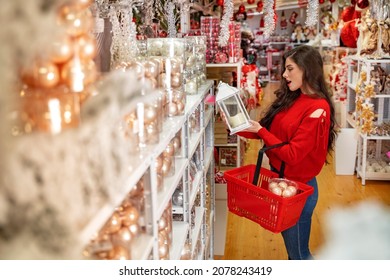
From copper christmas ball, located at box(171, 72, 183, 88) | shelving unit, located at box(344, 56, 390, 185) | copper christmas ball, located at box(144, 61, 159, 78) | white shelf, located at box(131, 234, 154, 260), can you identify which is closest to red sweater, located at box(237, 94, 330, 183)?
copper christmas ball, located at box(171, 72, 183, 88)

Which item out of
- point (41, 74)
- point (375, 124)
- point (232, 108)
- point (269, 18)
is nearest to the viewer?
point (41, 74)

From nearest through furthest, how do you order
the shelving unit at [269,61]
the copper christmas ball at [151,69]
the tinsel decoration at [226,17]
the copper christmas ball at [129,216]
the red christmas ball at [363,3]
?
the copper christmas ball at [129,216] → the copper christmas ball at [151,69] → the tinsel decoration at [226,17] → the red christmas ball at [363,3] → the shelving unit at [269,61]

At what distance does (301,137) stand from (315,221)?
169 centimetres

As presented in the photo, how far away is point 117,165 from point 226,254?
2.53 meters

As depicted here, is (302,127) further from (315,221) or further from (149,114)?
(315,221)

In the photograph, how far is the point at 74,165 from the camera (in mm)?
757

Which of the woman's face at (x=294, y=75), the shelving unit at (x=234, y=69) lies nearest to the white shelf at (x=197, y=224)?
the woman's face at (x=294, y=75)

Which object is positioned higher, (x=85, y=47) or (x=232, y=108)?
(x=85, y=47)

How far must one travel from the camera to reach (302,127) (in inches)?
88.7

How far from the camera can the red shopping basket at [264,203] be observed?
7.00ft

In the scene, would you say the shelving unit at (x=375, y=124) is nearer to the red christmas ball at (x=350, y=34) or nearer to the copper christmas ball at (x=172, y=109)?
the red christmas ball at (x=350, y=34)

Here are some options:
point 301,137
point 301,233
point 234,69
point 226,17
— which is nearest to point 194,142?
point 301,137
